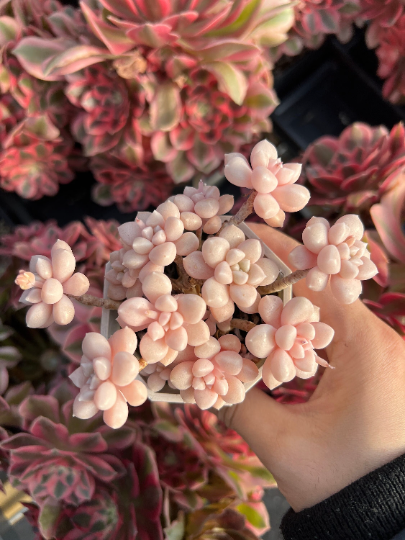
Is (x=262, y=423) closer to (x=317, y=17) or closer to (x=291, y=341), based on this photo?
(x=291, y=341)


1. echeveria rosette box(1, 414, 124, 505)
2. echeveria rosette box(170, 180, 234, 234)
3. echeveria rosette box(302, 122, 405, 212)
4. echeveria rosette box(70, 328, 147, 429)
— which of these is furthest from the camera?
echeveria rosette box(302, 122, 405, 212)

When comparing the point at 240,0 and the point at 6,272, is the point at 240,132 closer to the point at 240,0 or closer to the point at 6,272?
the point at 240,0

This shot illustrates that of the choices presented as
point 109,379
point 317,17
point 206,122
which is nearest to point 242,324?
point 109,379

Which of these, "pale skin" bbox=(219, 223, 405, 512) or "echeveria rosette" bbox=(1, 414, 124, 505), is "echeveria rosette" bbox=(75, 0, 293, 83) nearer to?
"pale skin" bbox=(219, 223, 405, 512)

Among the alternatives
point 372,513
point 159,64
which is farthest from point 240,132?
point 372,513

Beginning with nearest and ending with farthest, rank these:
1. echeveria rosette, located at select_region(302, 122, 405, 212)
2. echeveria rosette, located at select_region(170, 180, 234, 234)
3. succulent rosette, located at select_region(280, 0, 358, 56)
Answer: echeveria rosette, located at select_region(170, 180, 234, 234), echeveria rosette, located at select_region(302, 122, 405, 212), succulent rosette, located at select_region(280, 0, 358, 56)

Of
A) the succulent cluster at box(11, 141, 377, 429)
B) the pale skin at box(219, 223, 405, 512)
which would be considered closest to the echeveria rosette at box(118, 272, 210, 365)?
the succulent cluster at box(11, 141, 377, 429)

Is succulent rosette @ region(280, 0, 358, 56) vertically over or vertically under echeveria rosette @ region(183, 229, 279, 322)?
over
